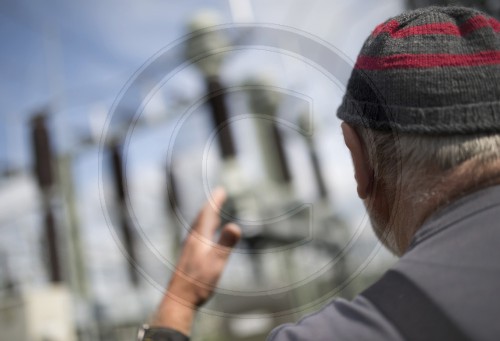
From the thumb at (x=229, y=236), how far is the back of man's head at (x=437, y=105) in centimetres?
52

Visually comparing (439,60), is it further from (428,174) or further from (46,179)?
(46,179)

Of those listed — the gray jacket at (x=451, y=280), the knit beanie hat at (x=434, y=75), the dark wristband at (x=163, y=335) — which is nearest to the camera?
the gray jacket at (x=451, y=280)

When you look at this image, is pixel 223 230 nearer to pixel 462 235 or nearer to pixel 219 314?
pixel 219 314

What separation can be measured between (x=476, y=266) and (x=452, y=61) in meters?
0.39

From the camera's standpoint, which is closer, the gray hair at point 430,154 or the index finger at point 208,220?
the gray hair at point 430,154

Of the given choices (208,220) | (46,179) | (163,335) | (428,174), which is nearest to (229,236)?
(208,220)

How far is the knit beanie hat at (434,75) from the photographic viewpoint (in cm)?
103

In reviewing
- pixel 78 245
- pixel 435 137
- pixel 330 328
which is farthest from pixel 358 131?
pixel 78 245

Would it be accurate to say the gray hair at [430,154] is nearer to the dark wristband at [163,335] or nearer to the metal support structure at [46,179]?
the dark wristband at [163,335]

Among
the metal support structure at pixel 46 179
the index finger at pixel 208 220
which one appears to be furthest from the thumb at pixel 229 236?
the metal support structure at pixel 46 179

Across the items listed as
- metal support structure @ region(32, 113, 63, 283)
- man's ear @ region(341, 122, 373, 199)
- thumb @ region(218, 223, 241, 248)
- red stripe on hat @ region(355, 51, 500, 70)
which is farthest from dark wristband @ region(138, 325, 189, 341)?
metal support structure @ region(32, 113, 63, 283)

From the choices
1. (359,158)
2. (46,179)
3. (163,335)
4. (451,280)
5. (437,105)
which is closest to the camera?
(451,280)

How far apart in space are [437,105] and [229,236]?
711 millimetres

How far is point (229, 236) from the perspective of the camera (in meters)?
1.53
